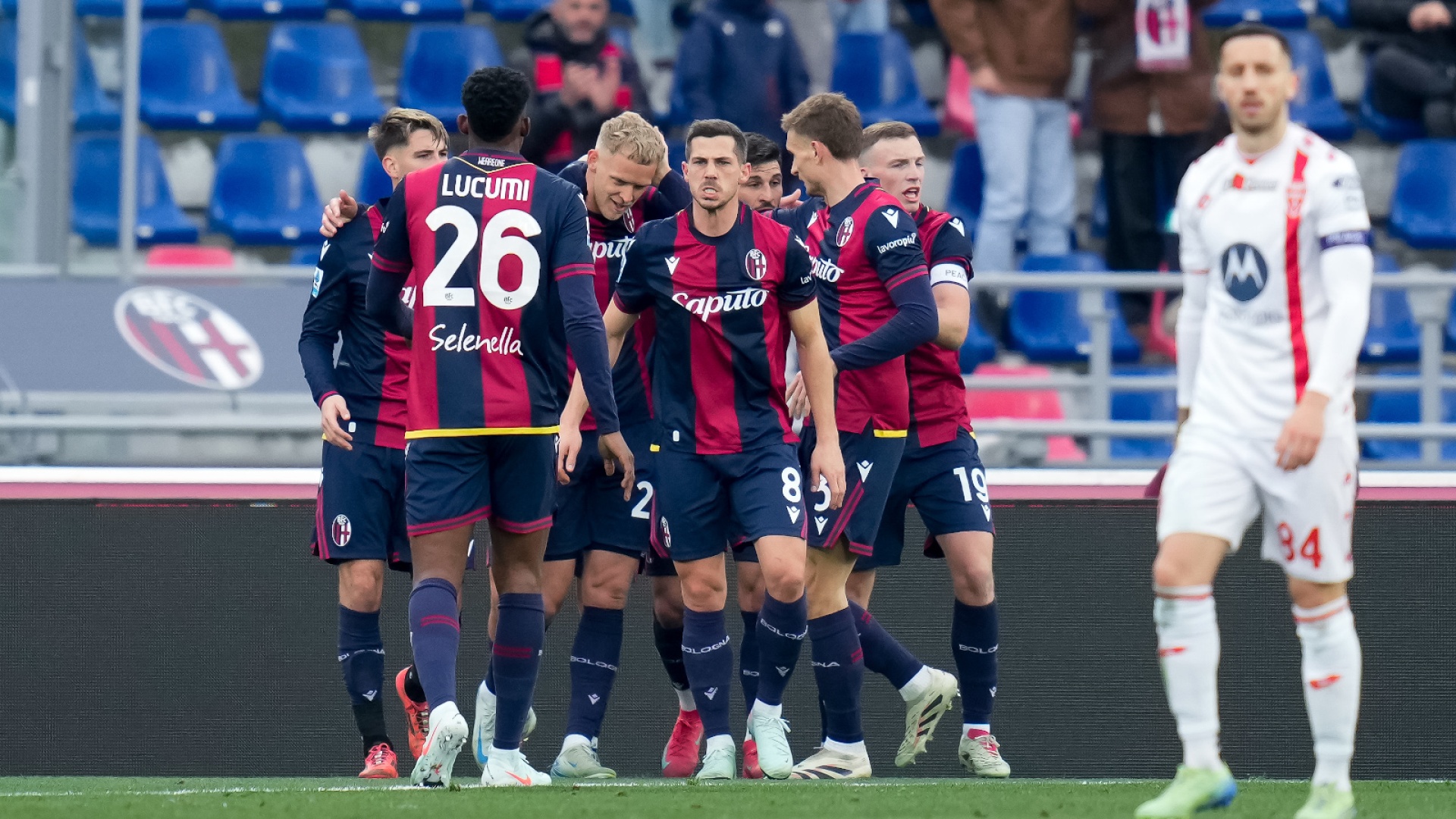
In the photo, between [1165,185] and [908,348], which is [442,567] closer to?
[908,348]

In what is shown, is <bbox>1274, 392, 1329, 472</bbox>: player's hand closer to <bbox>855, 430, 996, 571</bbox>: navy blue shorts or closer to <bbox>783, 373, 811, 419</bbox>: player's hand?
<bbox>855, 430, 996, 571</bbox>: navy blue shorts

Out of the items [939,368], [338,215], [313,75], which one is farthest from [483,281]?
[313,75]

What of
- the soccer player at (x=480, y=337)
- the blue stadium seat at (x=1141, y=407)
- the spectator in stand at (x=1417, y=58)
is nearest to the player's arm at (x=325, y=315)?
the soccer player at (x=480, y=337)

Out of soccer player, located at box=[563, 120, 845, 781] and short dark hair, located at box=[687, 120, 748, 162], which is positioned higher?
short dark hair, located at box=[687, 120, 748, 162]

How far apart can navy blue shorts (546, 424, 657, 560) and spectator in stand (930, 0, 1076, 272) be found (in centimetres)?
440

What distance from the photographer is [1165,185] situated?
1069 cm

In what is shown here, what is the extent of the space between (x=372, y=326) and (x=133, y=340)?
2.38 metres

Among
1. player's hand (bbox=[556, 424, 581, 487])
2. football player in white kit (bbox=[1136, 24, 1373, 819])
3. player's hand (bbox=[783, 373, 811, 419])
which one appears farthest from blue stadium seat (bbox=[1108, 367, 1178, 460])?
football player in white kit (bbox=[1136, 24, 1373, 819])

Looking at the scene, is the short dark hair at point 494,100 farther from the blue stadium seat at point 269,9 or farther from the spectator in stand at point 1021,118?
the blue stadium seat at point 269,9

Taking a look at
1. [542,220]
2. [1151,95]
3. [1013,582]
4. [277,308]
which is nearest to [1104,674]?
[1013,582]

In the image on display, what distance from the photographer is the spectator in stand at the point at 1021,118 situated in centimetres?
1038

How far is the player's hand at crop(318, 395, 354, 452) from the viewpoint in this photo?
18.9ft

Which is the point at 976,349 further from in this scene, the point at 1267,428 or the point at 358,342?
the point at 1267,428

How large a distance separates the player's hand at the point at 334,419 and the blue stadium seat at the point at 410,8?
6335 mm
